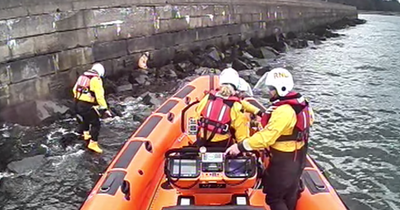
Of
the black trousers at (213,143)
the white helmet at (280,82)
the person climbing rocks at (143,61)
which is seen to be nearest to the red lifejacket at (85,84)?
the black trousers at (213,143)

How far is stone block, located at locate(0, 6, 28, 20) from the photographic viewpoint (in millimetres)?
7594

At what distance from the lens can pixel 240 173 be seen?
12.1 ft

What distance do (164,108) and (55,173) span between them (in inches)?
75.8

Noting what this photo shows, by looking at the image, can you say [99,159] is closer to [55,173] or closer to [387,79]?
[55,173]

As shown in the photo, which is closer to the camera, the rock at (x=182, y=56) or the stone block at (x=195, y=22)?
the rock at (x=182, y=56)

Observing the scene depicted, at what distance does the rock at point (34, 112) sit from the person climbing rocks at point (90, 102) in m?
1.33

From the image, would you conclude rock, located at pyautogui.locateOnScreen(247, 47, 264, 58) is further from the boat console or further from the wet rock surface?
the boat console

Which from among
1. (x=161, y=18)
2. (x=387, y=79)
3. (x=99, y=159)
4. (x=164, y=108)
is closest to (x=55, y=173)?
(x=99, y=159)

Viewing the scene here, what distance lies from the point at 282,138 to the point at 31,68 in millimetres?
6213

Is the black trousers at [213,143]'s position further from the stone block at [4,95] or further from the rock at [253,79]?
the rock at [253,79]

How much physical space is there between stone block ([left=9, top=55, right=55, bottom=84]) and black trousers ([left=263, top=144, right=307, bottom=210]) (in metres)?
5.82

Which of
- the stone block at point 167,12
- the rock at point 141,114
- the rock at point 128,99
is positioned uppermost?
the stone block at point 167,12

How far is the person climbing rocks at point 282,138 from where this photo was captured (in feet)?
11.0

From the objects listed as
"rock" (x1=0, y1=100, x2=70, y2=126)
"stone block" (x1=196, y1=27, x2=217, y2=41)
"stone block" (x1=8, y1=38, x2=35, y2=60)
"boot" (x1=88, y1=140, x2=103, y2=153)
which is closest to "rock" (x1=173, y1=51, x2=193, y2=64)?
"stone block" (x1=196, y1=27, x2=217, y2=41)
